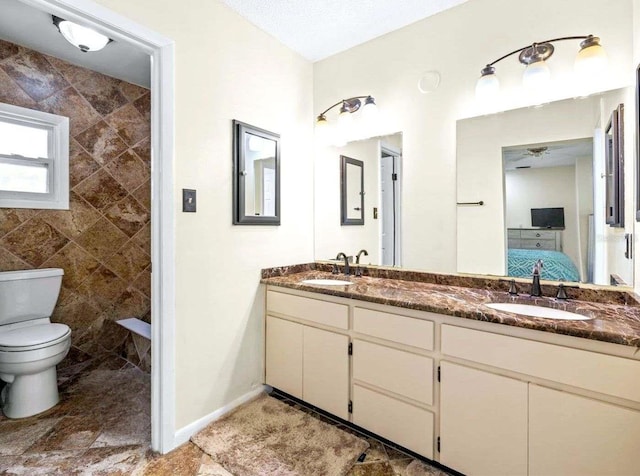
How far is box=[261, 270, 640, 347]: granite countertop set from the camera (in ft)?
3.55

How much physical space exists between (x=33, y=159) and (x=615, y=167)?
3547 millimetres

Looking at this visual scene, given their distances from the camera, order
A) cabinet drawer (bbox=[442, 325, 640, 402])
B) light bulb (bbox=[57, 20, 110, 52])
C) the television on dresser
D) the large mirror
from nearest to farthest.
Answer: cabinet drawer (bbox=[442, 325, 640, 402]), the large mirror, the television on dresser, light bulb (bbox=[57, 20, 110, 52])

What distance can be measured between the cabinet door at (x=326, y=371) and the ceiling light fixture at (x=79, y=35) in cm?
207

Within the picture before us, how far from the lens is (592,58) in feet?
4.69

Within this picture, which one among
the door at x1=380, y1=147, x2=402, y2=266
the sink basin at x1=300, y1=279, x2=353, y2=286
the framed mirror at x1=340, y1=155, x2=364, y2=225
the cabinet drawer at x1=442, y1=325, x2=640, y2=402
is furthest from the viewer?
the framed mirror at x1=340, y1=155, x2=364, y2=225

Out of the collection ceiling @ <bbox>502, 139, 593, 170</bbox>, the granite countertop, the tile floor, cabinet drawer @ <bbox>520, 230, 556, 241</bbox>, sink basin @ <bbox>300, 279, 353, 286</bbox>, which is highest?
ceiling @ <bbox>502, 139, 593, 170</bbox>

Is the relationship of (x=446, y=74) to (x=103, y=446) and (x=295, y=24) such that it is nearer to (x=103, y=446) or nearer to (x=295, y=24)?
(x=295, y=24)

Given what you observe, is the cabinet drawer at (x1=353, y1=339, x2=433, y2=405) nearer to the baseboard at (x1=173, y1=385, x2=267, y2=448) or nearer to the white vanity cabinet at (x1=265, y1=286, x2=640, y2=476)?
the white vanity cabinet at (x1=265, y1=286, x2=640, y2=476)

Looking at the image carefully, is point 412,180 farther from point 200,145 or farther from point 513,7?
point 200,145

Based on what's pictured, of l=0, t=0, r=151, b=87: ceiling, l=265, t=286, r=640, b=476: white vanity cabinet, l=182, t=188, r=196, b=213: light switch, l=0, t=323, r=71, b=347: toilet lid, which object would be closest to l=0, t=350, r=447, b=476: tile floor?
l=265, t=286, r=640, b=476: white vanity cabinet

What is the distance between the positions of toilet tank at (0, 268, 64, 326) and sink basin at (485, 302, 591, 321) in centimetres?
275

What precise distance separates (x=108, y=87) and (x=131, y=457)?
2.65m

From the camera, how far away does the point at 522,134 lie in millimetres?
1722

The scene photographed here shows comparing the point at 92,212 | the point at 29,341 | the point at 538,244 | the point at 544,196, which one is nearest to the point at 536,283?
the point at 538,244
